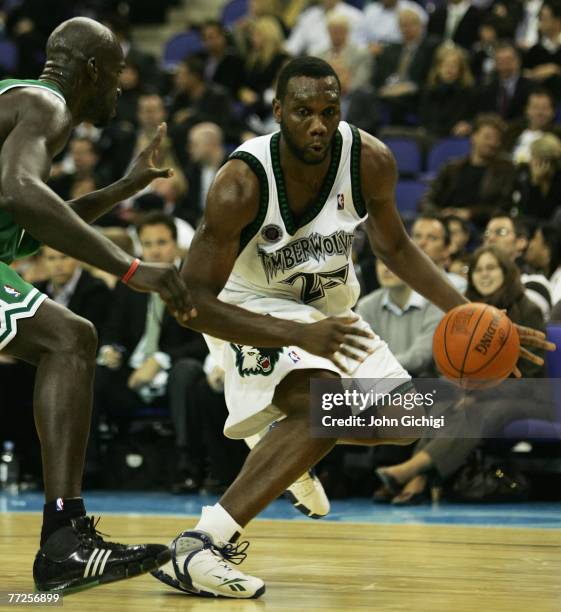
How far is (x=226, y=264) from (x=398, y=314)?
12.2 ft

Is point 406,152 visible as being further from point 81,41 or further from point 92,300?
point 81,41

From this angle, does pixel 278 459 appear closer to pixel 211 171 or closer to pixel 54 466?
pixel 54 466

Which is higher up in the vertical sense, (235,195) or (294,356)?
(235,195)

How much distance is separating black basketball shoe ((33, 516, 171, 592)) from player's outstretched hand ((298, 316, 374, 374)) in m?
0.74

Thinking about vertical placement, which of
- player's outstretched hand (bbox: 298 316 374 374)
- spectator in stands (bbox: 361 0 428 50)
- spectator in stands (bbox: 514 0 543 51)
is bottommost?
player's outstretched hand (bbox: 298 316 374 374)

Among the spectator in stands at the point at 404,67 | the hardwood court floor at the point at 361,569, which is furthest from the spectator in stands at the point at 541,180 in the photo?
the hardwood court floor at the point at 361,569

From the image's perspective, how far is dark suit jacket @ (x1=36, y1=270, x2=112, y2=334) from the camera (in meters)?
8.60

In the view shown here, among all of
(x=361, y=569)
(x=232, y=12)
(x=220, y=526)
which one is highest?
(x=232, y=12)

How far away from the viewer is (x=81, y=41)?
154 inches

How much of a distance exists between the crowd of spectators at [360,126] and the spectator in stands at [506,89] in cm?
1

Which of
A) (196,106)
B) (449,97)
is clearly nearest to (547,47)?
(449,97)

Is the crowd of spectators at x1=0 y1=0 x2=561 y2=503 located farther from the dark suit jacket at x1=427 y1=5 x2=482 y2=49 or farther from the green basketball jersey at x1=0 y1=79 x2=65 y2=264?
the green basketball jersey at x1=0 y1=79 x2=65 y2=264

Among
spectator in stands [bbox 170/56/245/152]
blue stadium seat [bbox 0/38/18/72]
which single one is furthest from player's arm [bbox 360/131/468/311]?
blue stadium seat [bbox 0/38/18/72]

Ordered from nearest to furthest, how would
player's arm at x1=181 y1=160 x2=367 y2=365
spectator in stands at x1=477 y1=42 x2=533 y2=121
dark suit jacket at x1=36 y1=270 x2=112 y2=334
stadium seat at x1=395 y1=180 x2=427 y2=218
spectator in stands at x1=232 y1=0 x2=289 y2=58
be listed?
player's arm at x1=181 y1=160 x2=367 y2=365, dark suit jacket at x1=36 y1=270 x2=112 y2=334, stadium seat at x1=395 y1=180 x2=427 y2=218, spectator in stands at x1=477 y1=42 x2=533 y2=121, spectator in stands at x1=232 y1=0 x2=289 y2=58
